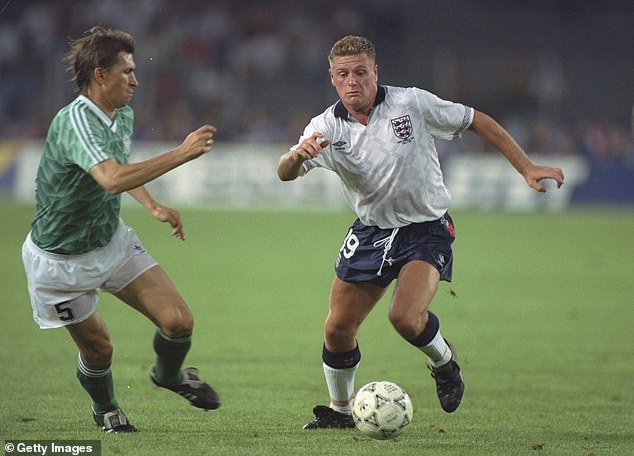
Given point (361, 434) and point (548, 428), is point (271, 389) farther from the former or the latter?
point (548, 428)

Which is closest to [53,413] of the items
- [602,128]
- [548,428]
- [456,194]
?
[548,428]

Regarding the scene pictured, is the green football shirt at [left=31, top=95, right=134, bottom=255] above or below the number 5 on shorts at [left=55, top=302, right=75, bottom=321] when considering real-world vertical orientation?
above

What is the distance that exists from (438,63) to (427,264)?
2263 cm

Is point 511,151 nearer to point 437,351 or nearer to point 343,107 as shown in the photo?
point 343,107

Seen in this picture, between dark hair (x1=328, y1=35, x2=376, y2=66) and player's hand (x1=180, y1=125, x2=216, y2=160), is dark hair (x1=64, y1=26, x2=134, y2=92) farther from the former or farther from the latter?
dark hair (x1=328, y1=35, x2=376, y2=66)

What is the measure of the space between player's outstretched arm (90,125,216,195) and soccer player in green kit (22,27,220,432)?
0.14 m

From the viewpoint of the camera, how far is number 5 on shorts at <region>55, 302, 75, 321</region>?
254 inches

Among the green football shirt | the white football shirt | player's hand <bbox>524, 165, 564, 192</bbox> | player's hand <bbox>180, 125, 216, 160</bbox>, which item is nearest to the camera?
player's hand <bbox>180, 125, 216, 160</bbox>

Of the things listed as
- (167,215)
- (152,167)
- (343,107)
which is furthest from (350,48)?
(152,167)

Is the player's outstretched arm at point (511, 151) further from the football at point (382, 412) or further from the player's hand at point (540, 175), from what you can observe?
the football at point (382, 412)

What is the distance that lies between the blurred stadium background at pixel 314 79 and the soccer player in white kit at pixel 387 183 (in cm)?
1886

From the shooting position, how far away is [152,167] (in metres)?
5.84

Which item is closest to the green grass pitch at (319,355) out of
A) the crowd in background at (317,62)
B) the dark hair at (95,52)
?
the dark hair at (95,52)

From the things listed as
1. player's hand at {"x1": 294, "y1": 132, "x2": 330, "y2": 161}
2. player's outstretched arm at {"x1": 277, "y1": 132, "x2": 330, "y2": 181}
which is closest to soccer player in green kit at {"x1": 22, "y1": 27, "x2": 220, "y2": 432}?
player's outstretched arm at {"x1": 277, "y1": 132, "x2": 330, "y2": 181}
